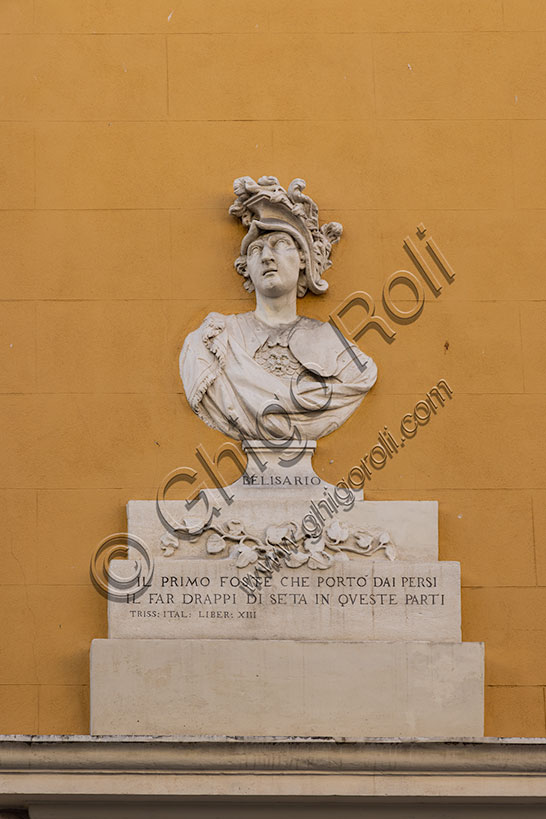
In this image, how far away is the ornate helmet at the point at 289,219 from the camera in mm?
8703

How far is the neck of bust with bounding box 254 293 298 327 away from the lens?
8727 millimetres

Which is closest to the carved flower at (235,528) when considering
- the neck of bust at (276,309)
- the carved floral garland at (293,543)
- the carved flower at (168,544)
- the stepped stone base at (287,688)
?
the carved floral garland at (293,543)

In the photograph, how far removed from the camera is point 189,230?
884 cm

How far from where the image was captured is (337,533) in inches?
330

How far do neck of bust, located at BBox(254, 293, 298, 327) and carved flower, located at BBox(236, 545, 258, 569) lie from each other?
3.73ft

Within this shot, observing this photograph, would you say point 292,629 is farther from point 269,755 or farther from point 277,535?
point 269,755

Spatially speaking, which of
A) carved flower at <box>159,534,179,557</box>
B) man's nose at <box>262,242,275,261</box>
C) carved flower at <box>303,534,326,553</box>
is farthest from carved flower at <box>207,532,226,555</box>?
man's nose at <box>262,242,275,261</box>

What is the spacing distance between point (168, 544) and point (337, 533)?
0.80m

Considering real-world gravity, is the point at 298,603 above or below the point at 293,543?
below

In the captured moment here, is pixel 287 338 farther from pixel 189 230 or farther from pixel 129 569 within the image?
pixel 129 569

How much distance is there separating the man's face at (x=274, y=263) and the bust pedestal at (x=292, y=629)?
81 centimetres

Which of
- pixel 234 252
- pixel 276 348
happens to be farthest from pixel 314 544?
pixel 234 252

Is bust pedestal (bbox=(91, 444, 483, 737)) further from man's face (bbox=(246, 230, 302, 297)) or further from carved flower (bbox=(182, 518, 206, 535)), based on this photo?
man's face (bbox=(246, 230, 302, 297))

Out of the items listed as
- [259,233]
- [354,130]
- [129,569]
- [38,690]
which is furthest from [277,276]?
[38,690]
